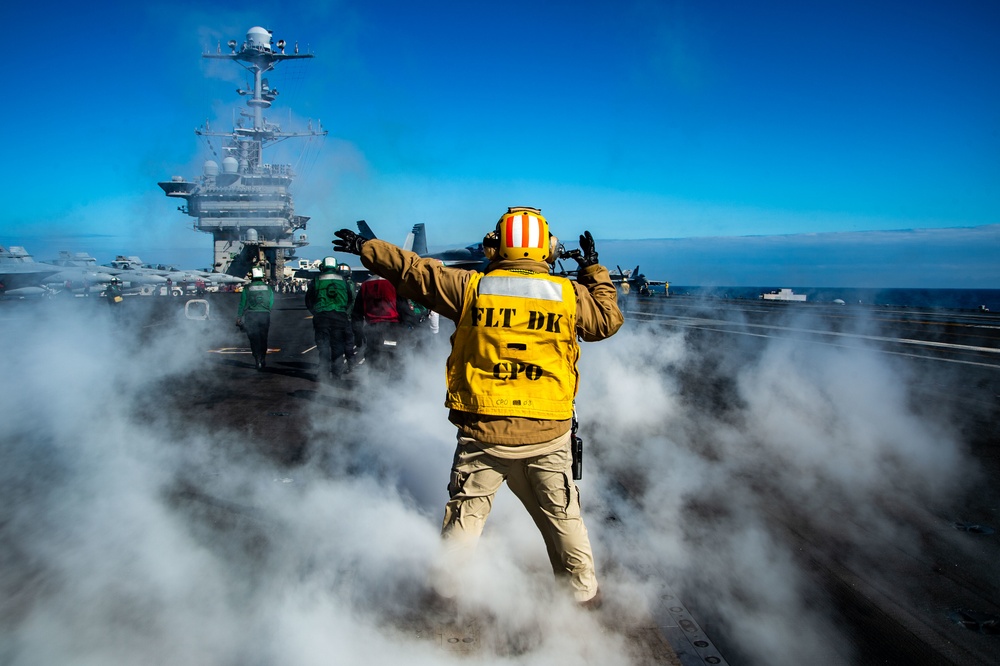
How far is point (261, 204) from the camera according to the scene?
55625 mm

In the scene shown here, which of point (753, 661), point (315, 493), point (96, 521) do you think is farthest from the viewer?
point (315, 493)

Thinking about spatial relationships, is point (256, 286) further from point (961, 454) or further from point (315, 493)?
point (961, 454)

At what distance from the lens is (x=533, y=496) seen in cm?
260

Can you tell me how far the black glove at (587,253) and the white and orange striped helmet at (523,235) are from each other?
1.10 feet

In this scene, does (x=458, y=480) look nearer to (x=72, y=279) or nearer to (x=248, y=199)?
(x=72, y=279)

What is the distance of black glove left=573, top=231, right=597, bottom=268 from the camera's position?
2.91 m

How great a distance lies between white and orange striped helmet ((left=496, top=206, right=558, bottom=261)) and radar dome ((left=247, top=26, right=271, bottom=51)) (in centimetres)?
5928

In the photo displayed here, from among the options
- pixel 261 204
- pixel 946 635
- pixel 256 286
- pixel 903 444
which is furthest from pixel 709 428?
pixel 261 204

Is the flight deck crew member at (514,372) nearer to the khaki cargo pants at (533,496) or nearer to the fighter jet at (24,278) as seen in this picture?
the khaki cargo pants at (533,496)

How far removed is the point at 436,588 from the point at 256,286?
7702 millimetres

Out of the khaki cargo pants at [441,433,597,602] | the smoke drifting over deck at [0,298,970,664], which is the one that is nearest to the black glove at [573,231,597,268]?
Result: the khaki cargo pants at [441,433,597,602]

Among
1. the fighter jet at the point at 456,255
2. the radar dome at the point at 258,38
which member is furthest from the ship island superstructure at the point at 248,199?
the fighter jet at the point at 456,255

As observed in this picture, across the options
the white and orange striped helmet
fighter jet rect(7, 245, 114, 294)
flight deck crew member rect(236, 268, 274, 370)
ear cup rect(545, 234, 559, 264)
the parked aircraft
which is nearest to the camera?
the white and orange striped helmet

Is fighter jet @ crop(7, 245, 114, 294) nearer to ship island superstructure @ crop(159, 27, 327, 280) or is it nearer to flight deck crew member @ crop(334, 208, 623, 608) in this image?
ship island superstructure @ crop(159, 27, 327, 280)
